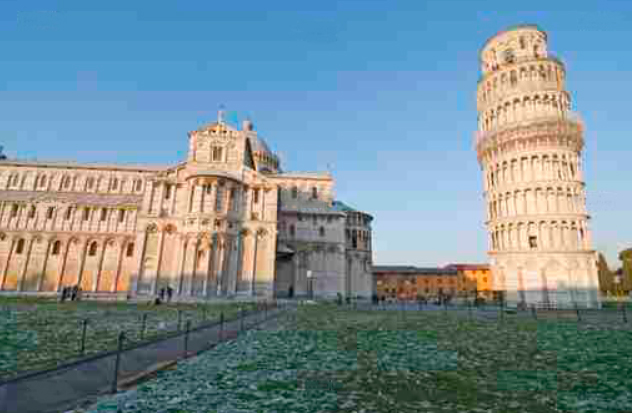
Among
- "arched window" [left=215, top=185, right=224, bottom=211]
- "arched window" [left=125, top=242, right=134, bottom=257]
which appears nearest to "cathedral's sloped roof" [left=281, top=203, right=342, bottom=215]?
"arched window" [left=215, top=185, right=224, bottom=211]

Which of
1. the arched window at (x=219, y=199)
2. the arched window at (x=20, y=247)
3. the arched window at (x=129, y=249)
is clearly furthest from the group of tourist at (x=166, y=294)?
the arched window at (x=20, y=247)

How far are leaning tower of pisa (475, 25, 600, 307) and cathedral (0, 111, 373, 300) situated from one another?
21.6m

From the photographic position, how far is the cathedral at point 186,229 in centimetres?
3812

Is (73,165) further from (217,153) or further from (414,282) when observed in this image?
(414,282)

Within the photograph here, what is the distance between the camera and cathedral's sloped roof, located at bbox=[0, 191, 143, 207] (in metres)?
48.0

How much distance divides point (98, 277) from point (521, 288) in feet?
180

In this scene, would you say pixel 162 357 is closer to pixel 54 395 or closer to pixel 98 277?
pixel 54 395

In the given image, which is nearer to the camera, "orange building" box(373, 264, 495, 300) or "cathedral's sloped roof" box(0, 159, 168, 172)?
"cathedral's sloped roof" box(0, 159, 168, 172)

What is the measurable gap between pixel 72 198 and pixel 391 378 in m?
56.5

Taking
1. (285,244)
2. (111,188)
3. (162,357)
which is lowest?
(162,357)

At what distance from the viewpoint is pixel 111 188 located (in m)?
54.0

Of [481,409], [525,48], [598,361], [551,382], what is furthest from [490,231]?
[481,409]

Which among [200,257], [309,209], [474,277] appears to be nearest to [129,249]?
[200,257]

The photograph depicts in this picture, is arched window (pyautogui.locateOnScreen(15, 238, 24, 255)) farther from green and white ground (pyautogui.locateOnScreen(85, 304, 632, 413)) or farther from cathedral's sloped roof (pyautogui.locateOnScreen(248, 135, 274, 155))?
green and white ground (pyautogui.locateOnScreen(85, 304, 632, 413))
